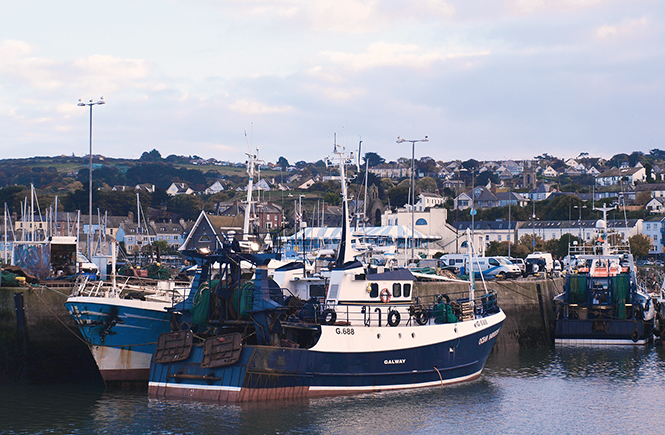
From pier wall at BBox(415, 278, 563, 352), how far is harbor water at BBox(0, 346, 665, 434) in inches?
328

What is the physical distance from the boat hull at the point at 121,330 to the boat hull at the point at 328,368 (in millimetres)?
2382

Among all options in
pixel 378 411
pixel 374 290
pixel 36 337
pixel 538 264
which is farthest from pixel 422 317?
pixel 538 264

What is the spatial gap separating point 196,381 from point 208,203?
152 m

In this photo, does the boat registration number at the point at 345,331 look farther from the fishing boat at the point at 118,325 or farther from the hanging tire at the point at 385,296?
the fishing boat at the point at 118,325

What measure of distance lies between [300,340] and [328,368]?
4.80 feet

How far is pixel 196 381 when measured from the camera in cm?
2389

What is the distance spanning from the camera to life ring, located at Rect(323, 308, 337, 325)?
25.4 metres

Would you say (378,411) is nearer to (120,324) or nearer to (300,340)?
(300,340)

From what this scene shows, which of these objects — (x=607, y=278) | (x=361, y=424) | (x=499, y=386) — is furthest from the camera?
(x=607, y=278)

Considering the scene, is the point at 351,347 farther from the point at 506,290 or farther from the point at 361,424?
the point at 506,290

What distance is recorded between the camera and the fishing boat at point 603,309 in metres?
37.7

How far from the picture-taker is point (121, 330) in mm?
26250

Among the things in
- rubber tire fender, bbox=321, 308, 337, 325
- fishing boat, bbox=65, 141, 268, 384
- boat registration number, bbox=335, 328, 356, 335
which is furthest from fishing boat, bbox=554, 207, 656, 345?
fishing boat, bbox=65, 141, 268, 384

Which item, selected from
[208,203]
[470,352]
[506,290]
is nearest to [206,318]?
[470,352]
